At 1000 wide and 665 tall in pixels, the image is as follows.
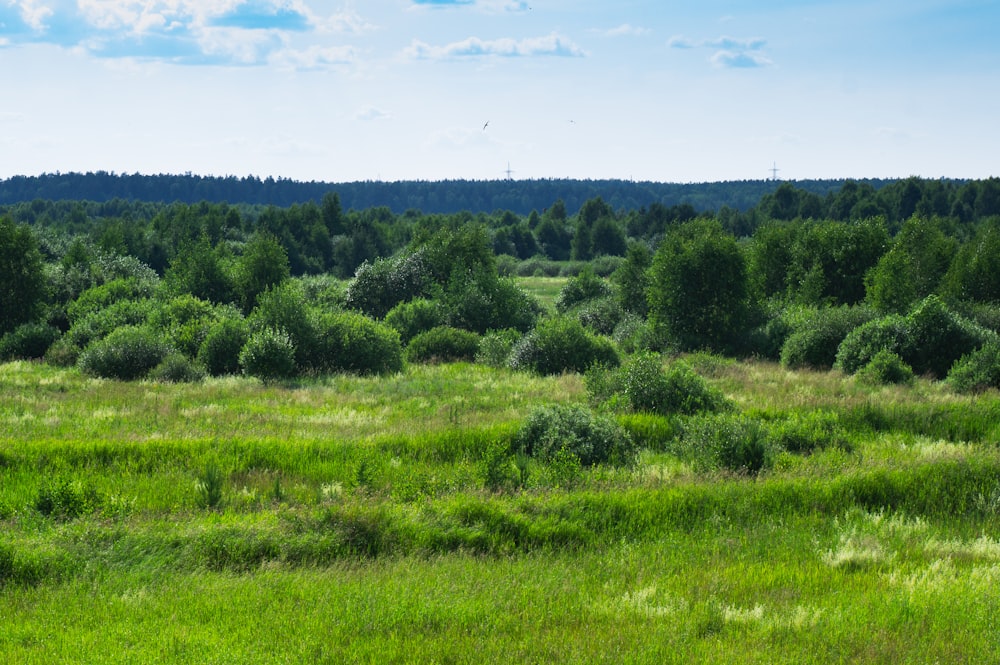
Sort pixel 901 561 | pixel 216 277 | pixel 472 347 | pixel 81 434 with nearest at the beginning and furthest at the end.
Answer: pixel 901 561 < pixel 81 434 < pixel 472 347 < pixel 216 277

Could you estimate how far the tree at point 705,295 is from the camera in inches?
1700

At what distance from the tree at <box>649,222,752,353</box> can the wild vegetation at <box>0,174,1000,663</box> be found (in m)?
3.24

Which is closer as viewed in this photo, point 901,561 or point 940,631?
point 940,631

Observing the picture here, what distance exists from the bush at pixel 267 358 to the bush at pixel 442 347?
8.91 metres

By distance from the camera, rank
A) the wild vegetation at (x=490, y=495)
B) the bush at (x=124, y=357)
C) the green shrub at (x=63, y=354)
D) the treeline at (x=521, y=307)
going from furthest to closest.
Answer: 1. the green shrub at (x=63, y=354)
2. the treeline at (x=521, y=307)
3. the bush at (x=124, y=357)
4. the wild vegetation at (x=490, y=495)

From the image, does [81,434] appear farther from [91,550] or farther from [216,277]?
[216,277]

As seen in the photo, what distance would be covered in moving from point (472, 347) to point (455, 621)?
32141mm

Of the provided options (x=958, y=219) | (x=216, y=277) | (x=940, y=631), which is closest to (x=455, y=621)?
(x=940, y=631)

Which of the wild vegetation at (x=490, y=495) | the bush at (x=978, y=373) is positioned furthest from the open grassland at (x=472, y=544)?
the bush at (x=978, y=373)

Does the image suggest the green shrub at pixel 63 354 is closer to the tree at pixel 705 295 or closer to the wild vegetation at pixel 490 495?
the wild vegetation at pixel 490 495

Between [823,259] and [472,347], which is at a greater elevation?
[823,259]

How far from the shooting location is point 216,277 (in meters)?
52.1

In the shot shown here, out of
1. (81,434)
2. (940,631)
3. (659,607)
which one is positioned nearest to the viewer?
(940,631)

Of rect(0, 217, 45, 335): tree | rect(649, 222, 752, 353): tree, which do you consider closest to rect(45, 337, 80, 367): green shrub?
rect(0, 217, 45, 335): tree
